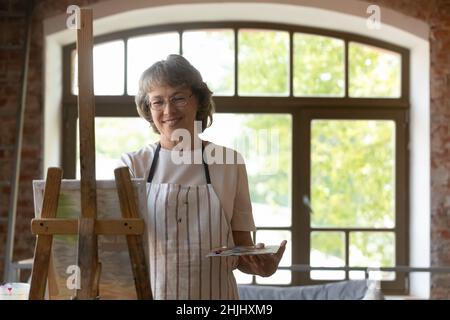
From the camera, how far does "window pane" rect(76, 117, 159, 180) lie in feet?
20.7

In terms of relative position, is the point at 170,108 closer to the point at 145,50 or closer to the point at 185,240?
the point at 185,240

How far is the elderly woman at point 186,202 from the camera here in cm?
236

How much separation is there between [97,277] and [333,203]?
4.46 meters

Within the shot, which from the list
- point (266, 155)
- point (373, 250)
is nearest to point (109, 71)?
point (266, 155)

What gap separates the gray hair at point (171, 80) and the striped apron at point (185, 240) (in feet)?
0.88

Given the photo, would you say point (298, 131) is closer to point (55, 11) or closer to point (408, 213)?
point (408, 213)

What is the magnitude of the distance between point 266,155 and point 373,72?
1103 mm

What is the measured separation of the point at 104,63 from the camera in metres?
6.35

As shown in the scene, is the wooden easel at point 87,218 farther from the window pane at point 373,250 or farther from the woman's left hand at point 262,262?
the window pane at point 373,250

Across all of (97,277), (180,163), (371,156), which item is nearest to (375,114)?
(371,156)

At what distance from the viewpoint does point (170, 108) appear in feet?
7.75

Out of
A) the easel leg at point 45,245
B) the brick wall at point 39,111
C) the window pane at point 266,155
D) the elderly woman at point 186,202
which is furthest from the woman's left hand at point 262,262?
the window pane at point 266,155
